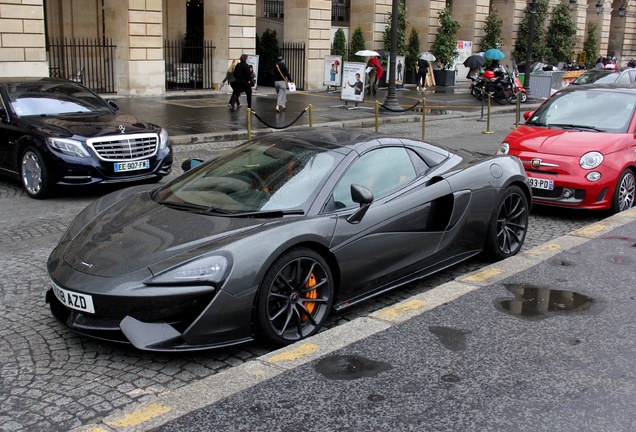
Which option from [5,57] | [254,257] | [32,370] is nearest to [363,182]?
[254,257]

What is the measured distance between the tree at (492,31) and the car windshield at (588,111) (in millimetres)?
28571

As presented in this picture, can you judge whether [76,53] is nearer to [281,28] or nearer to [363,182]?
[281,28]

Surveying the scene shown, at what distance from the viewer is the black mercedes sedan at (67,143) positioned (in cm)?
938

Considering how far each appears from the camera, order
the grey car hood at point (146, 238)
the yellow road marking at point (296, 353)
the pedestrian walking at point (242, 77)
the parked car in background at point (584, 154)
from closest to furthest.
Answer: the yellow road marking at point (296, 353)
the grey car hood at point (146, 238)
the parked car in background at point (584, 154)
the pedestrian walking at point (242, 77)

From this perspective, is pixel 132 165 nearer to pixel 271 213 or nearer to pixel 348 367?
pixel 271 213

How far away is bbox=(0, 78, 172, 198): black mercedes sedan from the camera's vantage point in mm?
9383

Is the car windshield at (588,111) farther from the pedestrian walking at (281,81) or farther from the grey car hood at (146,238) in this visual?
the pedestrian walking at (281,81)

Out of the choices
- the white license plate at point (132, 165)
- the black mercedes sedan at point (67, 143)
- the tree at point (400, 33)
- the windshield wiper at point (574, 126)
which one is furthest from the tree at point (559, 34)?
the white license plate at point (132, 165)

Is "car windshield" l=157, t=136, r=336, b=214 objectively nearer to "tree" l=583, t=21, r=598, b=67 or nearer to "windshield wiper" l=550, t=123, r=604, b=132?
"windshield wiper" l=550, t=123, r=604, b=132

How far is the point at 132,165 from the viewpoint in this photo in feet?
31.9

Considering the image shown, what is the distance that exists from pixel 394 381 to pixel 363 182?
187cm

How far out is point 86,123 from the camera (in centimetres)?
1001

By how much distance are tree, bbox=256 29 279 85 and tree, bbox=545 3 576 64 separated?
18.1m

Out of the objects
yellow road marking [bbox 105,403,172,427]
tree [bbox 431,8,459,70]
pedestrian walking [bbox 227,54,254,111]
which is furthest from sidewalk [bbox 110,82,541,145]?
yellow road marking [bbox 105,403,172,427]
